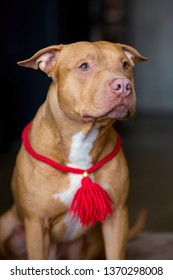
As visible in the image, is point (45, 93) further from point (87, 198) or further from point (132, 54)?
point (87, 198)

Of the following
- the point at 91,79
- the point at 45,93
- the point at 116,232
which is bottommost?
the point at 45,93

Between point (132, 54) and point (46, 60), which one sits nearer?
point (46, 60)

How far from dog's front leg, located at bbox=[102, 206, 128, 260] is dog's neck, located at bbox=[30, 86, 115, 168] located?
30 cm

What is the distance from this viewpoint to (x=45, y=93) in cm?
640

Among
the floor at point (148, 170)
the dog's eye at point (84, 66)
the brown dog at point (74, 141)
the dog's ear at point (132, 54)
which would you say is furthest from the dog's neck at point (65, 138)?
the floor at point (148, 170)

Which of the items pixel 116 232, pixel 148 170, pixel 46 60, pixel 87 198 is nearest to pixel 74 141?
pixel 87 198

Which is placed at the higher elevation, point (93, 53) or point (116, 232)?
point (93, 53)

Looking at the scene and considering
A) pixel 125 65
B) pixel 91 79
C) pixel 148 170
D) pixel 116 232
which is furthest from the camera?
pixel 148 170

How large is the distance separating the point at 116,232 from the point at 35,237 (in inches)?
15.3

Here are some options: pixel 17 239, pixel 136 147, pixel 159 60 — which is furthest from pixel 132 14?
pixel 17 239

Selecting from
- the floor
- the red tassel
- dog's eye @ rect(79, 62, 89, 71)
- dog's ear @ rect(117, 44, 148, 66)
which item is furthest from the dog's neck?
the floor

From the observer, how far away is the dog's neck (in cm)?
251

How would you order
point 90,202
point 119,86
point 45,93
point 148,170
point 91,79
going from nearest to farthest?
point 119,86, point 91,79, point 90,202, point 148,170, point 45,93
